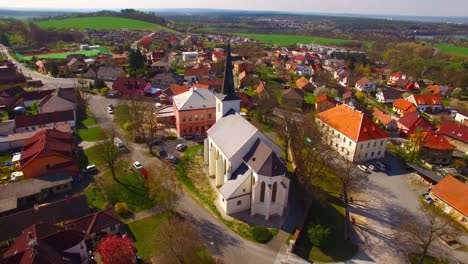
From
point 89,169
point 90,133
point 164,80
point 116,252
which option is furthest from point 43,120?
point 116,252

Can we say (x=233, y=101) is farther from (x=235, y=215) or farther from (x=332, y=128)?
(x=332, y=128)

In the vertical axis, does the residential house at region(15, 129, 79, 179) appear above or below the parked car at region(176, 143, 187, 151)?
above

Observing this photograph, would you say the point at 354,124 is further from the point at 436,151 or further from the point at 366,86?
the point at 366,86

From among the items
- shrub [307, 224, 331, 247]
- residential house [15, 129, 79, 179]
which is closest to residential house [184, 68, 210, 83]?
residential house [15, 129, 79, 179]

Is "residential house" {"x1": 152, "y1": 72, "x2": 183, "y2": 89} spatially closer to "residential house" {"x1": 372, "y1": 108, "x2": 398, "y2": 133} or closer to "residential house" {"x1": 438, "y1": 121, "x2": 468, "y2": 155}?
"residential house" {"x1": 372, "y1": 108, "x2": 398, "y2": 133}

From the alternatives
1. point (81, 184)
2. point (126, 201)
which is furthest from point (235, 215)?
point (81, 184)

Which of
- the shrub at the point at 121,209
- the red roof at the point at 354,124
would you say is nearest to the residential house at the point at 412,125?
the red roof at the point at 354,124
